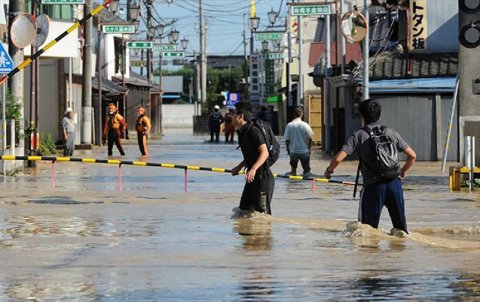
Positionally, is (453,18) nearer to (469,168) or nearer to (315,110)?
(469,168)

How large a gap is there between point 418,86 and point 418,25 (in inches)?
73.2

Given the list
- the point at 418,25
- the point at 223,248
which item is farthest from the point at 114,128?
the point at 223,248

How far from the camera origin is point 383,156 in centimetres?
1398

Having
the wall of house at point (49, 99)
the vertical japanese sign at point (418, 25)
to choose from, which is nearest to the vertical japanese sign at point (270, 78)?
the wall of house at point (49, 99)

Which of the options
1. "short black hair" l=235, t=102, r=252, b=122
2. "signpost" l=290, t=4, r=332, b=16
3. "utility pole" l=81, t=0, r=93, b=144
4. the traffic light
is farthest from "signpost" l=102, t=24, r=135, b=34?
"short black hair" l=235, t=102, r=252, b=122

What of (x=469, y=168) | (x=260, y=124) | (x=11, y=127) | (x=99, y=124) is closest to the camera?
(x=260, y=124)

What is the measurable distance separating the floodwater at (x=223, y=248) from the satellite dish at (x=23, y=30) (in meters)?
2.87

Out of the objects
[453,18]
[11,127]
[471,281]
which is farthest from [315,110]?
[471,281]

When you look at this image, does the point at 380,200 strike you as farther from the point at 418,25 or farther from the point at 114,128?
the point at 114,128

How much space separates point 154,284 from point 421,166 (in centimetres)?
2367

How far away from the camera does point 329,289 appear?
10602mm

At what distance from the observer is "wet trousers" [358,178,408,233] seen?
555 inches

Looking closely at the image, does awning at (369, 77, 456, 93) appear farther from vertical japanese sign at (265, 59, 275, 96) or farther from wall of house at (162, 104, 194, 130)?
wall of house at (162, 104, 194, 130)

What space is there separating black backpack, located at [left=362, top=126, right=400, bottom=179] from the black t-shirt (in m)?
2.66
